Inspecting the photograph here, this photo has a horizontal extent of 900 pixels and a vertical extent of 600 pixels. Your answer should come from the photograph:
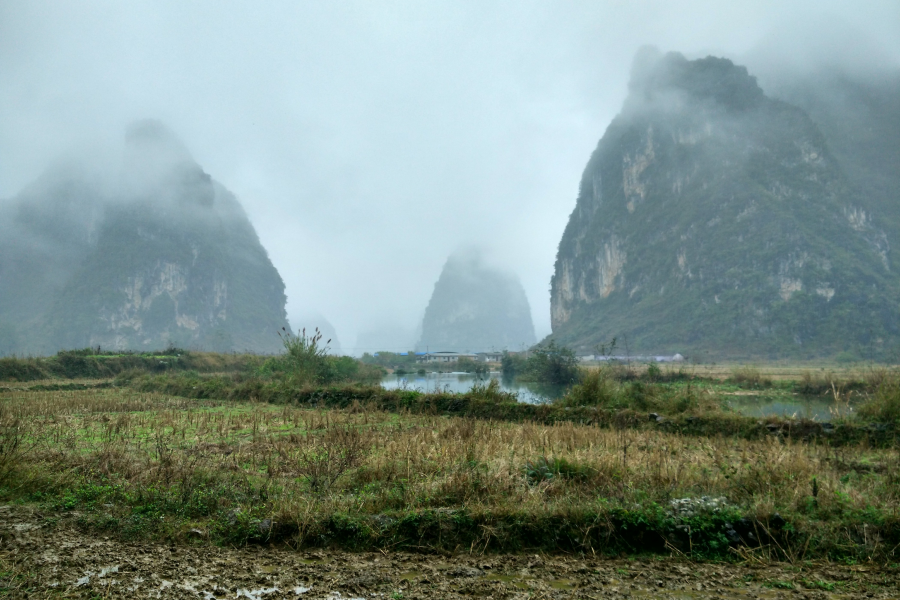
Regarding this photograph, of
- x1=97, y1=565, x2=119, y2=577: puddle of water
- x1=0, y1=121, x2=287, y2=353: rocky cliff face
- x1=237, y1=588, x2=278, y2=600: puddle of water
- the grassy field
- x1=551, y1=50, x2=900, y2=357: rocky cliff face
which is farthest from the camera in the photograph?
x1=0, y1=121, x2=287, y2=353: rocky cliff face

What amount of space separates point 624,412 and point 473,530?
8594mm

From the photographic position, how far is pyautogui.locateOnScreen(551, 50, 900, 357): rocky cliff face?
7319 cm

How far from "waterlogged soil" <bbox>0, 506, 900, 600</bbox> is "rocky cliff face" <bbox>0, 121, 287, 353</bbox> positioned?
98.4 meters

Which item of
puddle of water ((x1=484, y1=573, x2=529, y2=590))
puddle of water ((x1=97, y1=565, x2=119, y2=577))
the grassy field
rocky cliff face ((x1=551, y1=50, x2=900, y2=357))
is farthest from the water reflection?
rocky cliff face ((x1=551, y1=50, x2=900, y2=357))

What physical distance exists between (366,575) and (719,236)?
334 ft

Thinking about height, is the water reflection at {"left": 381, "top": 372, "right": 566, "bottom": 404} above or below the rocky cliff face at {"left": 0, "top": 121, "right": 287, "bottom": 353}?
below

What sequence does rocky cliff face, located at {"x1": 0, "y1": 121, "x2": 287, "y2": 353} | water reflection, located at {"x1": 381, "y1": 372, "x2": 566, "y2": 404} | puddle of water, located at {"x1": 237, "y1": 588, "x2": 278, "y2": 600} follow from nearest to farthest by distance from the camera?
puddle of water, located at {"x1": 237, "y1": 588, "x2": 278, "y2": 600} → water reflection, located at {"x1": 381, "y1": 372, "x2": 566, "y2": 404} → rocky cliff face, located at {"x1": 0, "y1": 121, "x2": 287, "y2": 353}

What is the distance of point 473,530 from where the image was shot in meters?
4.46

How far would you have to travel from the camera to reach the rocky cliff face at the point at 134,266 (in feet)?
342

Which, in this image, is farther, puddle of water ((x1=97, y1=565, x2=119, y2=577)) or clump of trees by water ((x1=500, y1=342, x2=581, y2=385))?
clump of trees by water ((x1=500, y1=342, x2=581, y2=385))

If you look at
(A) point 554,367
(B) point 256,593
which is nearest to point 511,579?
(B) point 256,593

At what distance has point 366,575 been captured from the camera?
12.2 feet

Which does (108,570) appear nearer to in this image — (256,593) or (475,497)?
(256,593)

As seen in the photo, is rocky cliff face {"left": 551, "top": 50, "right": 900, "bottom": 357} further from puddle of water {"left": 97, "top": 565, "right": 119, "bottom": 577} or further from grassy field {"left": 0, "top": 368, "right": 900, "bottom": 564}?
puddle of water {"left": 97, "top": 565, "right": 119, "bottom": 577}
